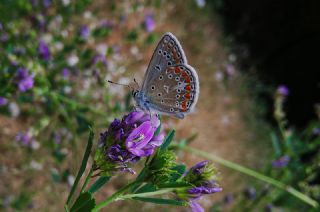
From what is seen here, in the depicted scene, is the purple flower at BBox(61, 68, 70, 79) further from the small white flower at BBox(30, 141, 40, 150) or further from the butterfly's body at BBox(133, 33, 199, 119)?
the butterfly's body at BBox(133, 33, 199, 119)

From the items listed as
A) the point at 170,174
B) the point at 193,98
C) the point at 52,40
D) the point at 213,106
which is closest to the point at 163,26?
the point at 213,106

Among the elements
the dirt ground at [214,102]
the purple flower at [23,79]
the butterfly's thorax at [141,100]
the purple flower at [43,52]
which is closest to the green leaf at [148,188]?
the butterfly's thorax at [141,100]

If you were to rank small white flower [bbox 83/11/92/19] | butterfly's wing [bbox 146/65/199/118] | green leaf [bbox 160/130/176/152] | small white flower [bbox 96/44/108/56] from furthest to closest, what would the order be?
small white flower [bbox 83/11/92/19]
small white flower [bbox 96/44/108/56]
butterfly's wing [bbox 146/65/199/118]
green leaf [bbox 160/130/176/152]

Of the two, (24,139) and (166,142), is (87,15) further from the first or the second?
(166,142)

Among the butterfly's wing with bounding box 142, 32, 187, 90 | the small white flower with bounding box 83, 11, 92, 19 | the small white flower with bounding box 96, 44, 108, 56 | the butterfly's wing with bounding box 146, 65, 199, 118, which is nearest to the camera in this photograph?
the butterfly's wing with bounding box 142, 32, 187, 90

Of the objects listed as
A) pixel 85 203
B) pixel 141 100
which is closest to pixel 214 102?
pixel 141 100

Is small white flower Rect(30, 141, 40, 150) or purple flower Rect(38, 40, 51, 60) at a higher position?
purple flower Rect(38, 40, 51, 60)

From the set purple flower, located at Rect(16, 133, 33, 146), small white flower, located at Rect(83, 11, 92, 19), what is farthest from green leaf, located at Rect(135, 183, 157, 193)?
small white flower, located at Rect(83, 11, 92, 19)

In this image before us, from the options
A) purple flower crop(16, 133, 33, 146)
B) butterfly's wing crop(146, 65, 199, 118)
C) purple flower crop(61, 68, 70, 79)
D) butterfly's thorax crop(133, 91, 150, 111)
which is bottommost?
butterfly's thorax crop(133, 91, 150, 111)
